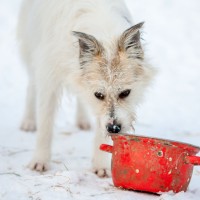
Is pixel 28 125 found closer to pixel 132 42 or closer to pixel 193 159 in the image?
pixel 132 42

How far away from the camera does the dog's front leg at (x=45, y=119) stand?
448 centimetres

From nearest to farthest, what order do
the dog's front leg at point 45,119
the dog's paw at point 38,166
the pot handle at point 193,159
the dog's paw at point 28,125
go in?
1. the pot handle at point 193,159
2. the dog's paw at point 38,166
3. the dog's front leg at point 45,119
4. the dog's paw at point 28,125

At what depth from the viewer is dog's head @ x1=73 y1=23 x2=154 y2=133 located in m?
3.76

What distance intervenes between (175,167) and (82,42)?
1312 millimetres

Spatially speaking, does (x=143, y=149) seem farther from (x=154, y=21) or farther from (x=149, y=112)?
(x=154, y=21)

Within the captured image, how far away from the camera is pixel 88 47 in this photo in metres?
3.86

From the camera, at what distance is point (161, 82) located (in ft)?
27.5

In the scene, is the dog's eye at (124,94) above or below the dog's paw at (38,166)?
above

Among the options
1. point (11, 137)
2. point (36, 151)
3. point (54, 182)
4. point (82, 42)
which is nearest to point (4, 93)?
point (11, 137)

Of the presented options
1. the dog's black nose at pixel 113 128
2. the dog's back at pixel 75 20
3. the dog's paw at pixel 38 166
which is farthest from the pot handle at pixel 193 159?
the dog's paw at pixel 38 166

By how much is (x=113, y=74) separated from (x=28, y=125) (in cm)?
240

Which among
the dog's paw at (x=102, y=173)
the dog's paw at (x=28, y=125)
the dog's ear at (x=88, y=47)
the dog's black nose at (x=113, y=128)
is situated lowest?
the dog's paw at (x=102, y=173)

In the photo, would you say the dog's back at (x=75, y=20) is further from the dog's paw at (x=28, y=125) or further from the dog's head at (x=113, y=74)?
the dog's paw at (x=28, y=125)

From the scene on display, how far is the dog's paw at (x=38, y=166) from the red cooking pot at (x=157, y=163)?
4.35 feet
